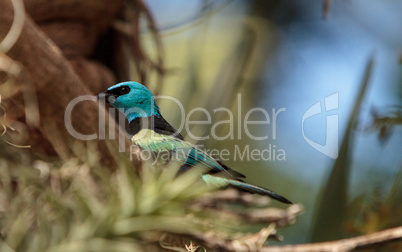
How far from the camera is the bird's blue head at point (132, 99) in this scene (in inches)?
58.1

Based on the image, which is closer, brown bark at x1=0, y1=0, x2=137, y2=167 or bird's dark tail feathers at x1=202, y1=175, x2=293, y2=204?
bird's dark tail feathers at x1=202, y1=175, x2=293, y2=204

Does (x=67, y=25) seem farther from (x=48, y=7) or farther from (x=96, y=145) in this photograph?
(x=96, y=145)

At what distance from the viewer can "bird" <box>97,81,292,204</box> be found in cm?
117

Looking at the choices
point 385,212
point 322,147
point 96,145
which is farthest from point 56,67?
point 322,147

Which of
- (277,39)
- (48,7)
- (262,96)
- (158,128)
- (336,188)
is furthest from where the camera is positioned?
(277,39)

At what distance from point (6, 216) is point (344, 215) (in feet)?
4.29

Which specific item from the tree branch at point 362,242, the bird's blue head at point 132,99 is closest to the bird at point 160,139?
the bird's blue head at point 132,99

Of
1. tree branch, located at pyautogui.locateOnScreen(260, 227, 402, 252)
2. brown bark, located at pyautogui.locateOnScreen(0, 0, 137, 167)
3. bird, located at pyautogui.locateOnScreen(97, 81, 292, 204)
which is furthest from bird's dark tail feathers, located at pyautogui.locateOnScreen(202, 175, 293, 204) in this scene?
brown bark, located at pyautogui.locateOnScreen(0, 0, 137, 167)

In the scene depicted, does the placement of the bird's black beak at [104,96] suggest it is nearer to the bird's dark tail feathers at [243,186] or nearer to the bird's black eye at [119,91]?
the bird's black eye at [119,91]

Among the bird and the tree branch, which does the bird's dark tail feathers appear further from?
the tree branch

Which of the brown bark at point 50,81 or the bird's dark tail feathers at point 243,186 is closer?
the bird's dark tail feathers at point 243,186

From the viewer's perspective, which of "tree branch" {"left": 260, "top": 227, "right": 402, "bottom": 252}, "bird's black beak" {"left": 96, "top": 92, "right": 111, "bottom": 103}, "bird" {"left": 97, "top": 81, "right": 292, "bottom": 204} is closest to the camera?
"tree branch" {"left": 260, "top": 227, "right": 402, "bottom": 252}

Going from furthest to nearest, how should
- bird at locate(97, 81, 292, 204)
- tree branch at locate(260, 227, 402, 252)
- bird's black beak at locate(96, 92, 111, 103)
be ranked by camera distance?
bird's black beak at locate(96, 92, 111, 103) < bird at locate(97, 81, 292, 204) < tree branch at locate(260, 227, 402, 252)

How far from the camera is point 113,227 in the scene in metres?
0.65
